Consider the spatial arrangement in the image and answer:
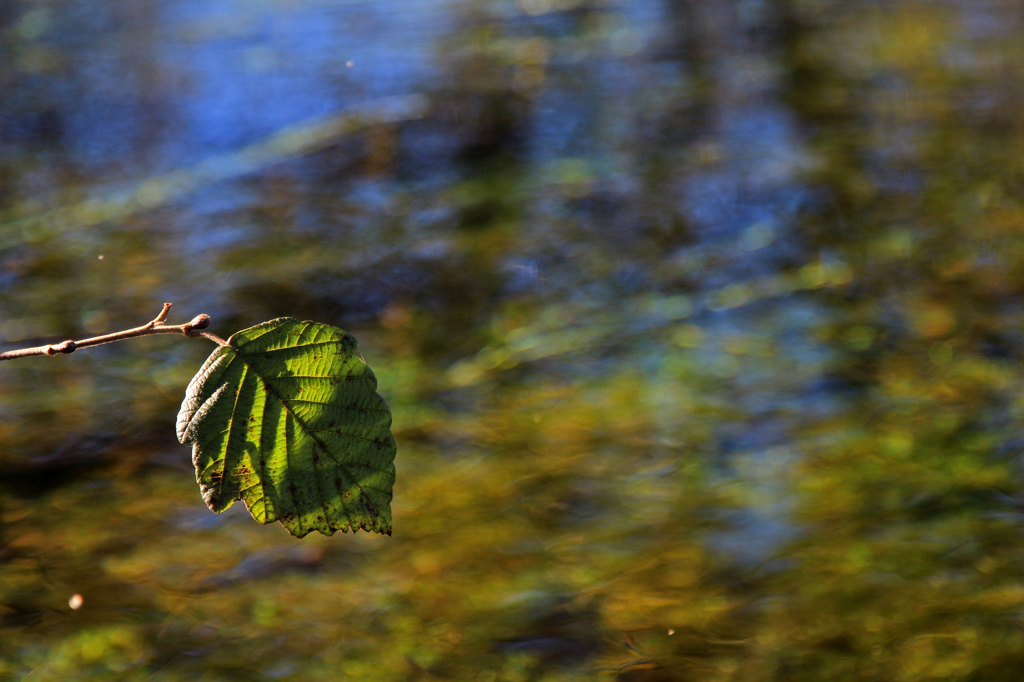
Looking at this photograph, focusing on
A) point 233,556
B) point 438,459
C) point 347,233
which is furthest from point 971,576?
point 347,233

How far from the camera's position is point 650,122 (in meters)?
3.30

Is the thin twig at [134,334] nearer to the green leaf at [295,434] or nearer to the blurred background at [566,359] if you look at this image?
the green leaf at [295,434]

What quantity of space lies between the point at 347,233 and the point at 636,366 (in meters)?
1.09

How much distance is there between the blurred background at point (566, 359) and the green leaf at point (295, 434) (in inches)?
30.9

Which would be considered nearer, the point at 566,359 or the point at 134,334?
the point at 134,334

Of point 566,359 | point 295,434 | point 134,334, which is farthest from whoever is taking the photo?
point 566,359

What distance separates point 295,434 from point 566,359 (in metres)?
1.47

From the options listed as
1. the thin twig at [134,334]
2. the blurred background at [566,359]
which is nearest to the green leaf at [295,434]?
the thin twig at [134,334]

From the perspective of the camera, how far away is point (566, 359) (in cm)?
197

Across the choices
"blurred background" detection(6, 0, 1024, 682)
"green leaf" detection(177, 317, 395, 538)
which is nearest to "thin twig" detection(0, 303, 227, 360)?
"green leaf" detection(177, 317, 395, 538)

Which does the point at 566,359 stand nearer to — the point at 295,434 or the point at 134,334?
the point at 295,434

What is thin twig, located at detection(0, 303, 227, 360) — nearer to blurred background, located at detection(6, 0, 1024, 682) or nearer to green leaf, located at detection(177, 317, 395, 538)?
green leaf, located at detection(177, 317, 395, 538)

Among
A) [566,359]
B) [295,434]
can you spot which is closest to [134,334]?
[295,434]

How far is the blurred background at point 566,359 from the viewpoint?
129 centimetres
